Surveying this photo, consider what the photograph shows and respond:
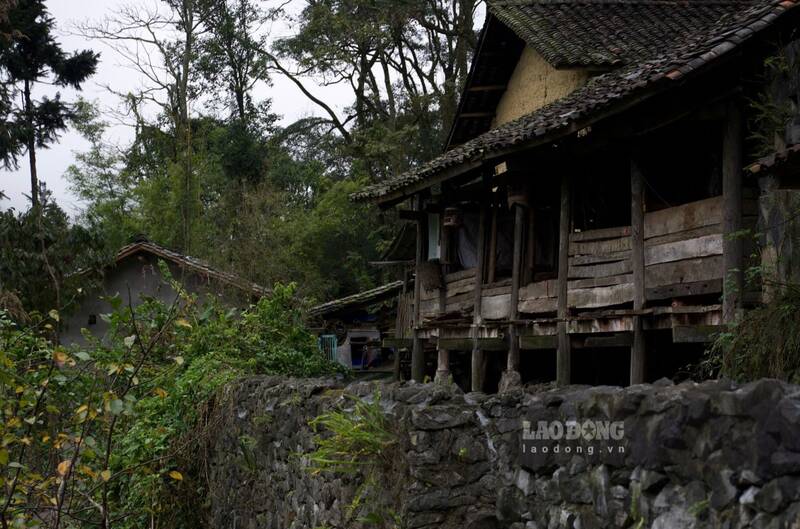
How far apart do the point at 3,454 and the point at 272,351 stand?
7.54 metres

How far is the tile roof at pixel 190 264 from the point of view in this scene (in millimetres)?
23531

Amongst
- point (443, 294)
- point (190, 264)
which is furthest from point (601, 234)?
point (190, 264)

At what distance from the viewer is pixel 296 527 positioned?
858 cm

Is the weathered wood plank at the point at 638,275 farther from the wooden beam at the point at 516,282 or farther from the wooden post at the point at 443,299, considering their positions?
the wooden post at the point at 443,299

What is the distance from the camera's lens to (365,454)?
669cm

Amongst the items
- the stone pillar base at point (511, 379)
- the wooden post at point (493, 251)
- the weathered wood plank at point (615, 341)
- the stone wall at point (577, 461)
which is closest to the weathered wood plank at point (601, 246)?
the weathered wood plank at point (615, 341)

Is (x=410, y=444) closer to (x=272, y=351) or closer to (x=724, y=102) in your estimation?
(x=724, y=102)

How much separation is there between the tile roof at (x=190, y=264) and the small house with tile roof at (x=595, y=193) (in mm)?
4517

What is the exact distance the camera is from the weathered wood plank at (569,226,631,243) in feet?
40.8

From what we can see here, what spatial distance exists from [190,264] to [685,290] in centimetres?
1498

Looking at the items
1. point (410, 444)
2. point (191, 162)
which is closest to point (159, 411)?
point (410, 444)

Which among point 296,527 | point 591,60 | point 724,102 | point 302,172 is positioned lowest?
point 296,527

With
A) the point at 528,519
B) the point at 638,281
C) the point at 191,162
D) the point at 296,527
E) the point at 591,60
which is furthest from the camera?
the point at 191,162

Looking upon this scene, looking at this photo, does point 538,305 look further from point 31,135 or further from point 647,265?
point 31,135
